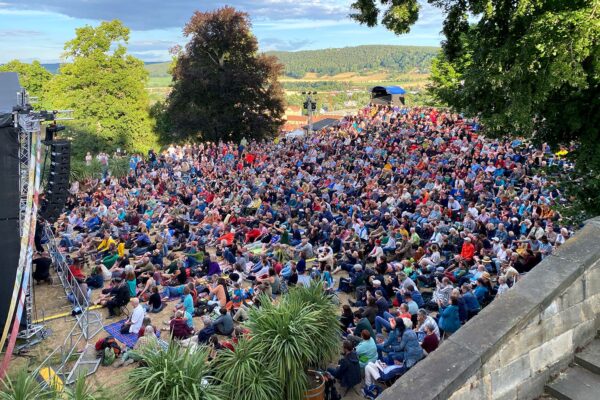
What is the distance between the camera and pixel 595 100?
618 cm

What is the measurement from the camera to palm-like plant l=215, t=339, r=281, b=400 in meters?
6.36

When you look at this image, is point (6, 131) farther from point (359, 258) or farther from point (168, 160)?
point (168, 160)

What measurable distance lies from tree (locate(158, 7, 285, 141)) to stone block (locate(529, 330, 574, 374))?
33.3 meters

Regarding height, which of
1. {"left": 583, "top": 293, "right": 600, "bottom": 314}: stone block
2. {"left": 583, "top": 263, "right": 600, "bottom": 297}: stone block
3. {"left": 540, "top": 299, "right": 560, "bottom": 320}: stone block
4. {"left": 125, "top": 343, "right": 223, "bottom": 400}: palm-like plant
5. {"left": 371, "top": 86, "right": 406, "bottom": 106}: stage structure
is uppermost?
{"left": 371, "top": 86, "right": 406, "bottom": 106}: stage structure

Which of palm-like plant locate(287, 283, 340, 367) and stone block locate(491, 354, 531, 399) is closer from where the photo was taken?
stone block locate(491, 354, 531, 399)

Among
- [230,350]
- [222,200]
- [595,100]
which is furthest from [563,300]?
[222,200]

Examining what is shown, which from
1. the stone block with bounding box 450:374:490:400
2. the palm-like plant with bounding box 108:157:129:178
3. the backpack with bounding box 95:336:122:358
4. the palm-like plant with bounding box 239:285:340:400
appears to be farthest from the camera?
the palm-like plant with bounding box 108:157:129:178

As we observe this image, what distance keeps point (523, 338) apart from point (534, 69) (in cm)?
391

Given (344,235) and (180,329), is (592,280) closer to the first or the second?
(180,329)

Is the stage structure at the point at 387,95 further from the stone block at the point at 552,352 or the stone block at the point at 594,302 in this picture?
the stone block at the point at 552,352

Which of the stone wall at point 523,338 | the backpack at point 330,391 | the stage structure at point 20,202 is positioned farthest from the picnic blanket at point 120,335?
the stone wall at point 523,338

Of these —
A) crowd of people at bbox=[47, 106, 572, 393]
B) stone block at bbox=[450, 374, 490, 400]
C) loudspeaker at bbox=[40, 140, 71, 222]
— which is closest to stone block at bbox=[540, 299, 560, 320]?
stone block at bbox=[450, 374, 490, 400]

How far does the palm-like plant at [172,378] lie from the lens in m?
5.95

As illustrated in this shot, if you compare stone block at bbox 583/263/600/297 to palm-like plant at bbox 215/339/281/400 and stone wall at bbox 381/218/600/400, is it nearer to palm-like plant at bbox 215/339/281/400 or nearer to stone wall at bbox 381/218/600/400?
stone wall at bbox 381/218/600/400
